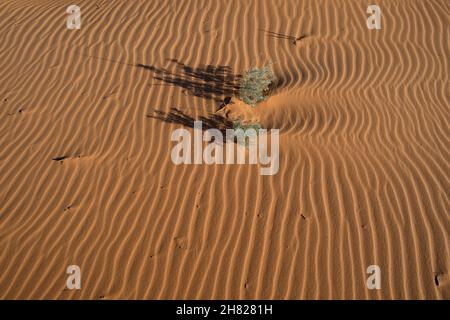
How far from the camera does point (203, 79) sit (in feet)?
18.6

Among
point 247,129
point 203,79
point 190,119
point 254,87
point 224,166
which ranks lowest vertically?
point 224,166

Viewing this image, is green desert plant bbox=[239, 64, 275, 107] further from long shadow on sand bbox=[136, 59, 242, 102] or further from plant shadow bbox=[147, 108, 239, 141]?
plant shadow bbox=[147, 108, 239, 141]

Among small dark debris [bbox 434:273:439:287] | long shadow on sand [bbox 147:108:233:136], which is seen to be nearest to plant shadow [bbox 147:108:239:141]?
long shadow on sand [bbox 147:108:233:136]

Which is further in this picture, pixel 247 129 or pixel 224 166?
pixel 247 129

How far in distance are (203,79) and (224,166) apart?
1.73 meters

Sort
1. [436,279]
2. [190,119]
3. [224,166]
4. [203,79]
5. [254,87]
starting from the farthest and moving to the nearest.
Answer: [203,79]
[254,87]
[190,119]
[224,166]
[436,279]

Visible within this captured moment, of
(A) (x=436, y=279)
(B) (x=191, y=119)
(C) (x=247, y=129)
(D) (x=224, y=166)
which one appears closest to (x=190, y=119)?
(B) (x=191, y=119)

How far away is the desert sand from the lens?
3.78m

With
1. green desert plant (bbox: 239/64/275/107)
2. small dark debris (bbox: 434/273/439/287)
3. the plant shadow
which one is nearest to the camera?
small dark debris (bbox: 434/273/439/287)

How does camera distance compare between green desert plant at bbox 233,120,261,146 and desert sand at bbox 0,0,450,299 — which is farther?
→ green desert plant at bbox 233,120,261,146

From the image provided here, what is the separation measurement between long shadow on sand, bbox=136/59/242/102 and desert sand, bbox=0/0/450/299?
0.03 m

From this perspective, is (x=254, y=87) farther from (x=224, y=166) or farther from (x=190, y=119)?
(x=224, y=166)

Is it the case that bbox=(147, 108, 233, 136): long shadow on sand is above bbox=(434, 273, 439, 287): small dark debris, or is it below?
above
